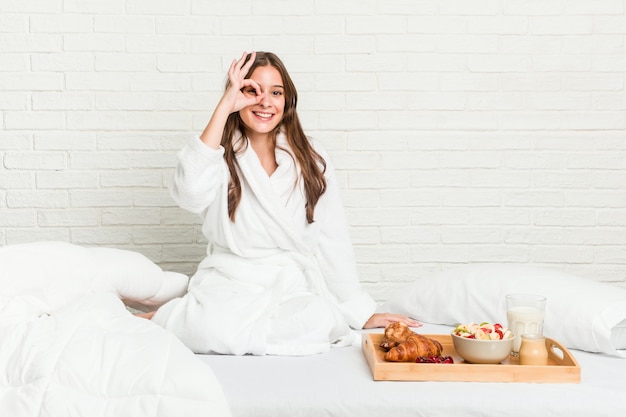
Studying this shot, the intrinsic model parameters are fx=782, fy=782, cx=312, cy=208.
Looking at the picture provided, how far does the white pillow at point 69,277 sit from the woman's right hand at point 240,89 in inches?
24.1

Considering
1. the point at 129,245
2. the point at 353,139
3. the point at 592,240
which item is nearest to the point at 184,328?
the point at 129,245

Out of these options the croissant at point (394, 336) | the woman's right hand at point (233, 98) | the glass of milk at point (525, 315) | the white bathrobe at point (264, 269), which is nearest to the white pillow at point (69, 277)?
the white bathrobe at point (264, 269)

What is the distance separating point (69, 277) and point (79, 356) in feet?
1.84

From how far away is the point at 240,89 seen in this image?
2.73 m

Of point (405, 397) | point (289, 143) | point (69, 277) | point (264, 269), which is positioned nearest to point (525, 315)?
point (405, 397)

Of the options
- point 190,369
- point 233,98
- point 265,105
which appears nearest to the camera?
point 190,369

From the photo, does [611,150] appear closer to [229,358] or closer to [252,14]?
[252,14]

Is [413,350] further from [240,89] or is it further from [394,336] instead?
[240,89]

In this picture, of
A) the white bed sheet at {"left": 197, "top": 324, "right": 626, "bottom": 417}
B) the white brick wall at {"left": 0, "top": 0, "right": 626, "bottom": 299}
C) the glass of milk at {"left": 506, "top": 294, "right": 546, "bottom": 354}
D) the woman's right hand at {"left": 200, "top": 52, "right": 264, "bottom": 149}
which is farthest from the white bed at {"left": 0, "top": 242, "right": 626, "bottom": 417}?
the white brick wall at {"left": 0, "top": 0, "right": 626, "bottom": 299}

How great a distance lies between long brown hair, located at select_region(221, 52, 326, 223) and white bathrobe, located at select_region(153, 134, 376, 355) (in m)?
0.03

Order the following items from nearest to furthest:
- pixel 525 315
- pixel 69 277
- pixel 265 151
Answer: pixel 525 315 → pixel 69 277 → pixel 265 151

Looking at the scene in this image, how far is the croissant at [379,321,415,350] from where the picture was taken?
7.03 ft

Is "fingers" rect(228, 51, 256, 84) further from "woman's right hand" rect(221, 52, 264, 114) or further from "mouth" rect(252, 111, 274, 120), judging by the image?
"mouth" rect(252, 111, 274, 120)

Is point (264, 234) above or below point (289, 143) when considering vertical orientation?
below
